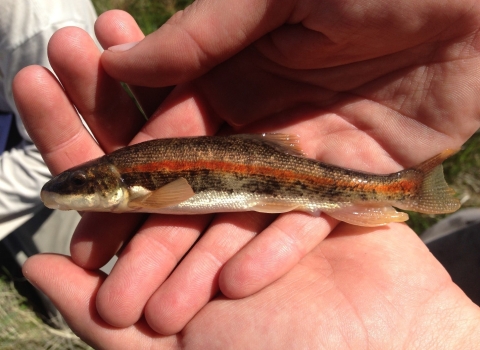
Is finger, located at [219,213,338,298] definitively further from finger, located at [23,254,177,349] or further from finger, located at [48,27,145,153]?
finger, located at [48,27,145,153]

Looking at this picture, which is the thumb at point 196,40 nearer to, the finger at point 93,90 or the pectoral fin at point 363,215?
the finger at point 93,90

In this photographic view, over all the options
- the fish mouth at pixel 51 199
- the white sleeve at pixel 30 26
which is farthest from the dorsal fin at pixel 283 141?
the white sleeve at pixel 30 26

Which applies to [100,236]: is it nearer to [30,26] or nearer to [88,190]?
[88,190]

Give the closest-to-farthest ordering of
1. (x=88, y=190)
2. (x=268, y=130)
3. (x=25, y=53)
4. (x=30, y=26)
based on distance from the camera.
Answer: (x=88, y=190), (x=268, y=130), (x=30, y=26), (x=25, y=53)

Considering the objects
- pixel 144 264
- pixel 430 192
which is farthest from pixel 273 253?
pixel 430 192

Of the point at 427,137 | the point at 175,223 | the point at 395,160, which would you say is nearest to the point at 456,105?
the point at 427,137

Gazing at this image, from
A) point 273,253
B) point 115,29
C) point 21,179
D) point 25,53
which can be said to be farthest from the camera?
point 21,179
